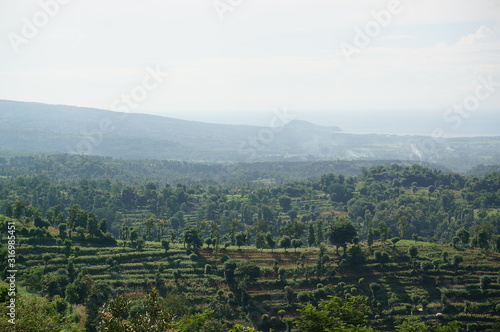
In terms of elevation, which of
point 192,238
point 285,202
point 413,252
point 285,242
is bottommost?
point 413,252

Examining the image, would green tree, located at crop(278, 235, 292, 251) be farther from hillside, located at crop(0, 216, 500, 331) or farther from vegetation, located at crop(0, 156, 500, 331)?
hillside, located at crop(0, 216, 500, 331)

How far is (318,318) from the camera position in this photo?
1298 inches

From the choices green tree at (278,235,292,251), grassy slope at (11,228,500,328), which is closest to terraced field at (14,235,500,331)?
grassy slope at (11,228,500,328)

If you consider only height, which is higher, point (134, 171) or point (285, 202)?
point (134, 171)

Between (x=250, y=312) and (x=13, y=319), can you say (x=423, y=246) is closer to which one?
(x=250, y=312)

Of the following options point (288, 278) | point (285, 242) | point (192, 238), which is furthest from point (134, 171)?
point (288, 278)

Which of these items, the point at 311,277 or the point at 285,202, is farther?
the point at 285,202

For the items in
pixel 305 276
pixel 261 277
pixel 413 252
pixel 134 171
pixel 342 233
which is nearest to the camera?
pixel 261 277

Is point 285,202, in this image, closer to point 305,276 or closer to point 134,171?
point 305,276

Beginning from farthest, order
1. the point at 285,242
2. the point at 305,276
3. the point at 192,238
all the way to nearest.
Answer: the point at 285,242
the point at 192,238
the point at 305,276

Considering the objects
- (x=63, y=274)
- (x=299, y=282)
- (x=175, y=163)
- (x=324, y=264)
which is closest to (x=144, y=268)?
(x=63, y=274)

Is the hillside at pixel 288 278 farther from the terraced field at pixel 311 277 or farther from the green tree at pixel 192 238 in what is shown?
the green tree at pixel 192 238

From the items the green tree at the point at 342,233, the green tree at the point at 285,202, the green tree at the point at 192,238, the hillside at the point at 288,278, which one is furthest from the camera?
the green tree at the point at 285,202

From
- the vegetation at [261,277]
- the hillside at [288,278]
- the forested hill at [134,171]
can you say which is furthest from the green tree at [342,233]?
the forested hill at [134,171]
